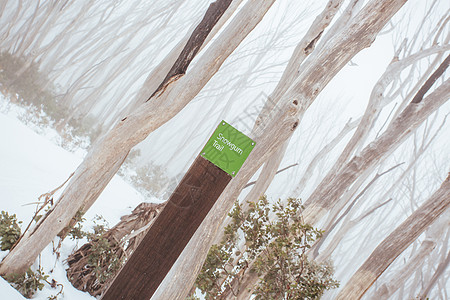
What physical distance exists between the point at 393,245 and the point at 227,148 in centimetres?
267

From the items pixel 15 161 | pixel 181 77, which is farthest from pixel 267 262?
pixel 15 161

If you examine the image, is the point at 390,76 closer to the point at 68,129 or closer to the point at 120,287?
the point at 120,287

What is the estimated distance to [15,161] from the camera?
16.8ft

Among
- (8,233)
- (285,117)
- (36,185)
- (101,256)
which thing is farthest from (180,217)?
(36,185)

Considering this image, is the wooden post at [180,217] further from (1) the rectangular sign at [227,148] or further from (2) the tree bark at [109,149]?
(2) the tree bark at [109,149]

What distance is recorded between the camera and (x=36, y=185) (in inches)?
196

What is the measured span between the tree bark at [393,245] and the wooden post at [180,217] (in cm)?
257

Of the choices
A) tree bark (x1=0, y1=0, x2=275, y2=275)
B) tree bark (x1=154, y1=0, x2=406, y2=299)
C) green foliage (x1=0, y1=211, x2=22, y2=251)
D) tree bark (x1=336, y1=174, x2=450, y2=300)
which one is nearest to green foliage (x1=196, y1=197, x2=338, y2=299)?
tree bark (x1=154, y1=0, x2=406, y2=299)

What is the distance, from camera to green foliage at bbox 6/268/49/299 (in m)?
2.63

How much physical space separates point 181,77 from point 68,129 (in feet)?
29.4

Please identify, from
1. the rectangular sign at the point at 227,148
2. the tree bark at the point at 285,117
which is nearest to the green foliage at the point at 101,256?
the tree bark at the point at 285,117

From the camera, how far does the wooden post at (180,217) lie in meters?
1.60

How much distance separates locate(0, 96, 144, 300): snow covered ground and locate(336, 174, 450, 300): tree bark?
254 centimetres

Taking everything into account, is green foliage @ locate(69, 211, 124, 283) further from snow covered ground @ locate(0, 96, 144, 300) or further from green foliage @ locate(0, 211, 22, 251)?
green foliage @ locate(0, 211, 22, 251)
